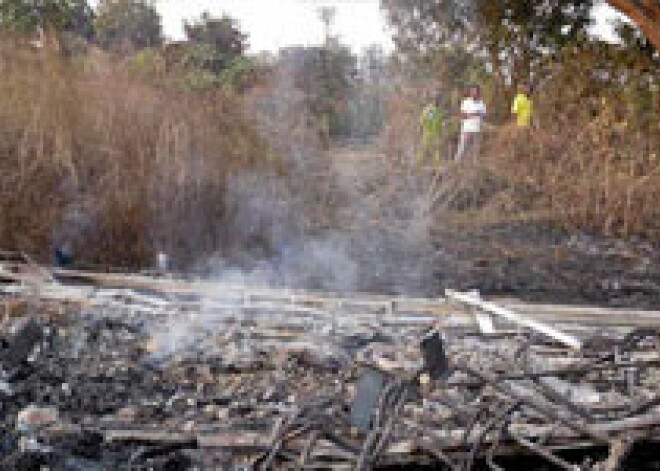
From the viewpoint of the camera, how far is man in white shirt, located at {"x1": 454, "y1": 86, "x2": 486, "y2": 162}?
551 inches

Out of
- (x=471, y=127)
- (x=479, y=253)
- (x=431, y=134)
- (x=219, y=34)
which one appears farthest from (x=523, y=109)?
(x=219, y=34)

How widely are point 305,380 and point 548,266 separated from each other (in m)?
6.17

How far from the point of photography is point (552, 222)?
1203 cm

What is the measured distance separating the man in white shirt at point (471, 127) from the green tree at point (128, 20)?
734 cm

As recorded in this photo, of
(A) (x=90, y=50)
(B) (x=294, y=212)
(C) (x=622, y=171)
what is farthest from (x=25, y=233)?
(C) (x=622, y=171)

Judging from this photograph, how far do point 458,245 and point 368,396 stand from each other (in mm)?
7947

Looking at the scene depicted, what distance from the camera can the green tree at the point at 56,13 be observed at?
15102 millimetres

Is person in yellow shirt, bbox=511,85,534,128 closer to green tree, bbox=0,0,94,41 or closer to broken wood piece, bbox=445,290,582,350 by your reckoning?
broken wood piece, bbox=445,290,582,350

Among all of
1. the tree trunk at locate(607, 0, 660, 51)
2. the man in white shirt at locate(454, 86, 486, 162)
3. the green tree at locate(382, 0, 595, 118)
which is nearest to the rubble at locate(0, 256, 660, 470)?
the tree trunk at locate(607, 0, 660, 51)

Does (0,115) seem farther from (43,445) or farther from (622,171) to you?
(622,171)

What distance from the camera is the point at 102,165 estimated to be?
7.86m

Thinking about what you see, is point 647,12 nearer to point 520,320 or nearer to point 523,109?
point 520,320

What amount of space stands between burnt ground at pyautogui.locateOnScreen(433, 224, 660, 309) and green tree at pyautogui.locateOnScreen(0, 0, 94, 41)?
985 centimetres

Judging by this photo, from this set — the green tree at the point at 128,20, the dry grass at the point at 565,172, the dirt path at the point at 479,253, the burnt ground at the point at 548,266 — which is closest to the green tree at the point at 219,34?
the green tree at the point at 128,20
